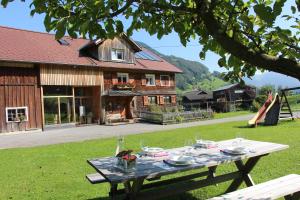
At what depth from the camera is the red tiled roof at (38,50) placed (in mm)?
22578

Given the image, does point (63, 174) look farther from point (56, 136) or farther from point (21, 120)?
point (21, 120)

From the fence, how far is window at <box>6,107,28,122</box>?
31.7 feet

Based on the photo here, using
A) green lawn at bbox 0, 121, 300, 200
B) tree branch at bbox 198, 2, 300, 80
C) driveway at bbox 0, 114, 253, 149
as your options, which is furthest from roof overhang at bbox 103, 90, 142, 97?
tree branch at bbox 198, 2, 300, 80

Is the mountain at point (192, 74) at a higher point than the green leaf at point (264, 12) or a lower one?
higher

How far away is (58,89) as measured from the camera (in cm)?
2484

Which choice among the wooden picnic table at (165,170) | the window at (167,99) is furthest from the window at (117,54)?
the wooden picnic table at (165,170)

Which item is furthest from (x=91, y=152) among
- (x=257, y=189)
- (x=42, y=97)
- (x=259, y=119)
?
(x=42, y=97)

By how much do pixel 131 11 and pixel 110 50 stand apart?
25423 millimetres

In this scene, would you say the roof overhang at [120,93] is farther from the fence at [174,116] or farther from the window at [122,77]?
the fence at [174,116]

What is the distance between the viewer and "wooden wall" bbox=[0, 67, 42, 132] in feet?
70.8

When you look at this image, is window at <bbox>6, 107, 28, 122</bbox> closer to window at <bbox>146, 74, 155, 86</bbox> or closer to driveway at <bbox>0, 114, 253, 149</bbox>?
driveway at <bbox>0, 114, 253, 149</bbox>

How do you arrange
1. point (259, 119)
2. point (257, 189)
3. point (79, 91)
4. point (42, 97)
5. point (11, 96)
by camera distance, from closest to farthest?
point (257, 189), point (259, 119), point (11, 96), point (42, 97), point (79, 91)

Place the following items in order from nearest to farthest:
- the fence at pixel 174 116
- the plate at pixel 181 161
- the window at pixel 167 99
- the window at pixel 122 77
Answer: the plate at pixel 181 161
the fence at pixel 174 116
the window at pixel 122 77
the window at pixel 167 99

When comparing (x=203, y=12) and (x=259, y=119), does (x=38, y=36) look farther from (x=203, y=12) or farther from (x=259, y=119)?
(x=203, y=12)
